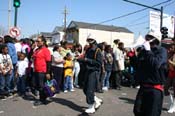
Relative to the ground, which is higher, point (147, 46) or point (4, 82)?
point (147, 46)

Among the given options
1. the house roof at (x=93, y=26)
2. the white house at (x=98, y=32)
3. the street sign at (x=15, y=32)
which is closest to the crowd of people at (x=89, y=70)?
the street sign at (x=15, y=32)

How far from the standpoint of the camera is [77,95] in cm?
1243

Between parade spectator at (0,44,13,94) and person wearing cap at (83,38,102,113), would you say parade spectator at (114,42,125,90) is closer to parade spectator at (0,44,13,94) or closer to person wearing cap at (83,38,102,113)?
parade spectator at (0,44,13,94)

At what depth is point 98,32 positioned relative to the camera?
80.6 meters

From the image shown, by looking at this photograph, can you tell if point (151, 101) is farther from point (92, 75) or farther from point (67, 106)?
point (67, 106)

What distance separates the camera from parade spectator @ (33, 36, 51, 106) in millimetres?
10602

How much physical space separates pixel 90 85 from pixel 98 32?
7158 centimetres

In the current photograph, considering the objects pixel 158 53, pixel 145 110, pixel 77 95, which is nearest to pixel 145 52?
pixel 158 53

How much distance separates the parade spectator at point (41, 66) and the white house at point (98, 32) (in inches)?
2621

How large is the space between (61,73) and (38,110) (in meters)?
3.35

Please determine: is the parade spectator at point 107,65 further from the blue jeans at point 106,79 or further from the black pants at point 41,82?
the black pants at point 41,82

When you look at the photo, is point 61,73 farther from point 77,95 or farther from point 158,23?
point 158,23

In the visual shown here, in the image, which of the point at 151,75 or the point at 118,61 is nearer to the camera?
the point at 151,75

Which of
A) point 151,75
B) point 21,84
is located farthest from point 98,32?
point 151,75
